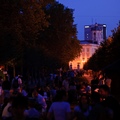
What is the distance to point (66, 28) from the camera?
67.6 metres

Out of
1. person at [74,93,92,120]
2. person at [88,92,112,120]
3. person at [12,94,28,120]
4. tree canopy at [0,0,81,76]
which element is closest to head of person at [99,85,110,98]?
person at [74,93,92,120]

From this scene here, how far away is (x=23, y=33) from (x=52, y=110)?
2734cm

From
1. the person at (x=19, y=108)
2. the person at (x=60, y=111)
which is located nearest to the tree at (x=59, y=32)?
the person at (x=60, y=111)

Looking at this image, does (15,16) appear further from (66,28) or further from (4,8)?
(66,28)

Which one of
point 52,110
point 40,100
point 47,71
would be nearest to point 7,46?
point 40,100

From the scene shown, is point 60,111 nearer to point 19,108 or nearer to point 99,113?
point 99,113

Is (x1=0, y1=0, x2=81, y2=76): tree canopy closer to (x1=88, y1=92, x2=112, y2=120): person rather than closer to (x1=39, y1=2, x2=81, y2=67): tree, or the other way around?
(x1=39, y1=2, x2=81, y2=67): tree

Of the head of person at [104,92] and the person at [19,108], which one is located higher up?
the head of person at [104,92]

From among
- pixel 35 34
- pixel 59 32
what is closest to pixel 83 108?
pixel 35 34

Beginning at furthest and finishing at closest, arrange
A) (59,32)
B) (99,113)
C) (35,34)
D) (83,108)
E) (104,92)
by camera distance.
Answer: (59,32) < (35,34) < (83,108) < (104,92) < (99,113)

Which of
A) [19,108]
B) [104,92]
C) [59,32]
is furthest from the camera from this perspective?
[59,32]

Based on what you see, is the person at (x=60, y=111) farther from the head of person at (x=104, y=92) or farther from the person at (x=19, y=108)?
the person at (x=19, y=108)

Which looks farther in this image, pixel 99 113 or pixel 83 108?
pixel 83 108

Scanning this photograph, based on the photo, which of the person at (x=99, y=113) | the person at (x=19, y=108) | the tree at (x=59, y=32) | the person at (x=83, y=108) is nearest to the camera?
the person at (x=19, y=108)
